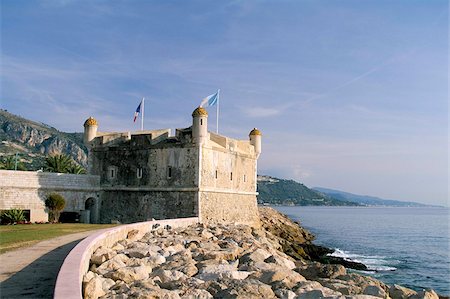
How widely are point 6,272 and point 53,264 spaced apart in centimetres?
113

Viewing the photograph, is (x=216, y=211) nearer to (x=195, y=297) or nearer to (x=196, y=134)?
(x=196, y=134)

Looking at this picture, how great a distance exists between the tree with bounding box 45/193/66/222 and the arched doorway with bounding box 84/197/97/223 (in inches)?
109

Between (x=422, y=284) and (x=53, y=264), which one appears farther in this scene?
(x=422, y=284)

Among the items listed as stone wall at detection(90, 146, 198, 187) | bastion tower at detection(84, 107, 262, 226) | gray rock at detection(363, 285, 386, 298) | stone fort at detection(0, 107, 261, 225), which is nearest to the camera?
gray rock at detection(363, 285, 386, 298)

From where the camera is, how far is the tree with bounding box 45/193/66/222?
27.5 m

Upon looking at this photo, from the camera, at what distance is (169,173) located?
93.3ft

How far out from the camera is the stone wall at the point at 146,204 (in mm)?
27781

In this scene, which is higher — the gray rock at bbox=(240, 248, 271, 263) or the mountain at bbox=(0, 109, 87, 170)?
the mountain at bbox=(0, 109, 87, 170)

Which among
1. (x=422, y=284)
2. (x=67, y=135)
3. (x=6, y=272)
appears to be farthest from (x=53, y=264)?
(x=67, y=135)

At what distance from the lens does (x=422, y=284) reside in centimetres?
2656

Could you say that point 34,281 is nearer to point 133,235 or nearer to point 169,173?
point 133,235

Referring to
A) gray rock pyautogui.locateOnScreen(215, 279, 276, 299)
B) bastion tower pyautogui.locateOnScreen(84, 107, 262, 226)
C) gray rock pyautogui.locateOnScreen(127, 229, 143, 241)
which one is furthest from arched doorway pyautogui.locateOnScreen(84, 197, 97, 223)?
gray rock pyautogui.locateOnScreen(215, 279, 276, 299)

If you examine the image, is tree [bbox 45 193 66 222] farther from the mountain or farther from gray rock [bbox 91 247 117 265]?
the mountain

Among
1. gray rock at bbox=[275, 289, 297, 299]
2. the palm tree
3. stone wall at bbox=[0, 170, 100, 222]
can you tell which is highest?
the palm tree
